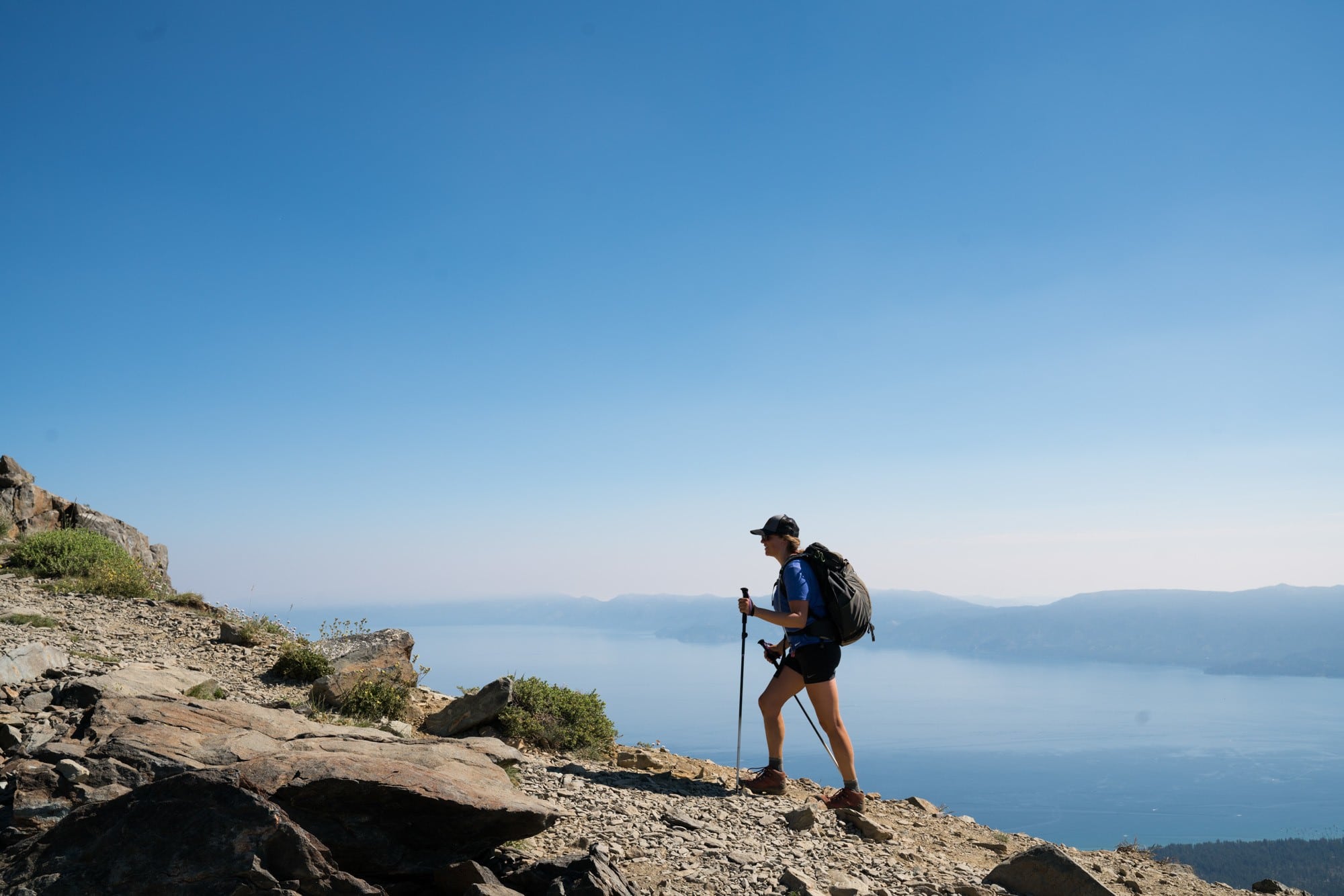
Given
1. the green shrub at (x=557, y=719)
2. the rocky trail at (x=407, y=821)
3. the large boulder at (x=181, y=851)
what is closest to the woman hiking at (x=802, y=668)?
the rocky trail at (x=407, y=821)

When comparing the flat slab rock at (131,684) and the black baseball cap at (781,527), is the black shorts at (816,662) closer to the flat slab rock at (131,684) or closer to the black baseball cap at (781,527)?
the black baseball cap at (781,527)

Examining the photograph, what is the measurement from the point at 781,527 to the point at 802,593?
0.80 m

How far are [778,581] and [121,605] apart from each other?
13552 millimetres

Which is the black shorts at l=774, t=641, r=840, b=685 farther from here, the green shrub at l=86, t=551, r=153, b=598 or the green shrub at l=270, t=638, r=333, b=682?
the green shrub at l=86, t=551, r=153, b=598

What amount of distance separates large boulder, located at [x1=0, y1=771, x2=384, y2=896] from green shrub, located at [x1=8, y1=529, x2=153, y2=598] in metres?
13.1

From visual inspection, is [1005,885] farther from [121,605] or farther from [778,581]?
[121,605]

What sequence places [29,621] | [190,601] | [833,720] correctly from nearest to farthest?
[833,720] → [29,621] → [190,601]

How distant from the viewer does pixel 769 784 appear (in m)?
8.19

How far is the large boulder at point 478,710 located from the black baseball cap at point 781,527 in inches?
153

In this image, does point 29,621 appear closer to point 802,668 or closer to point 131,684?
point 131,684

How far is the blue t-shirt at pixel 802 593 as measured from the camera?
7738 mm

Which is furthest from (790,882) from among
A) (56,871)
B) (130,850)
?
(56,871)

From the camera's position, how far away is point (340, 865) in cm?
482

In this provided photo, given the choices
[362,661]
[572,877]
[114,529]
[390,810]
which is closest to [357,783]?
[390,810]
